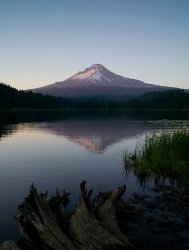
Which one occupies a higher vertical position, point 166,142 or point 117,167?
point 166,142

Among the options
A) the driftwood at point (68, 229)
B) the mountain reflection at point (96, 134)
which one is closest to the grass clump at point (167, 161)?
the driftwood at point (68, 229)

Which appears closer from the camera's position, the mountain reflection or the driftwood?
the driftwood

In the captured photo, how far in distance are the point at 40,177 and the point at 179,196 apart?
10.6m

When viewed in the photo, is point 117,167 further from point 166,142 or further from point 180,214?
point 180,214

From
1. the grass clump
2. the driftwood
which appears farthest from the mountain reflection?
the driftwood

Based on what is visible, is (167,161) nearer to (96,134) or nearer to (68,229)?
(68,229)

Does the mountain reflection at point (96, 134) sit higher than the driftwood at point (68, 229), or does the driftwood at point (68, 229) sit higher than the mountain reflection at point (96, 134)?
the driftwood at point (68, 229)

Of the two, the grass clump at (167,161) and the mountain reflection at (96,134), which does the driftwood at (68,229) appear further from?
the mountain reflection at (96,134)

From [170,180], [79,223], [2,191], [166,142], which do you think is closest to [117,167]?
[166,142]

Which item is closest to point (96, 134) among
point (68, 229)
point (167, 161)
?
point (167, 161)

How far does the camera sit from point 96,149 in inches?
1496

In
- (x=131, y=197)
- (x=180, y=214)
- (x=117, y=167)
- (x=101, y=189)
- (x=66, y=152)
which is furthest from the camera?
(x=66, y=152)

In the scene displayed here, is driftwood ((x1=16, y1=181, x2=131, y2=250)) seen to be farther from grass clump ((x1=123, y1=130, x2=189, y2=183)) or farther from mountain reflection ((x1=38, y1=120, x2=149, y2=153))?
mountain reflection ((x1=38, y1=120, x2=149, y2=153))

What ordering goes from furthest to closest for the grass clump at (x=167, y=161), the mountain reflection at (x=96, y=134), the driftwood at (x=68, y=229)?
the mountain reflection at (x=96, y=134), the grass clump at (x=167, y=161), the driftwood at (x=68, y=229)
